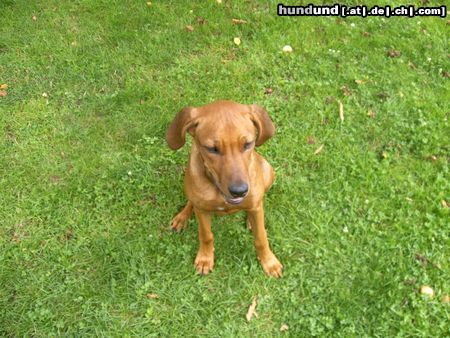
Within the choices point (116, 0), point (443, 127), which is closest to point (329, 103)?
point (443, 127)

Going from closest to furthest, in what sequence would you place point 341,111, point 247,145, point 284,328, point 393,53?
1. point 247,145
2. point 284,328
3. point 341,111
4. point 393,53

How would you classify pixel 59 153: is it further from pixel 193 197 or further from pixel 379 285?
pixel 379 285

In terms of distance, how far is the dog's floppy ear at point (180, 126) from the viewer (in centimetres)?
328

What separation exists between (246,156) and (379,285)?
177 cm

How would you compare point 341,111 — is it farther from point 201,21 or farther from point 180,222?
point 201,21

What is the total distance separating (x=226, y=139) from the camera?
305 centimetres

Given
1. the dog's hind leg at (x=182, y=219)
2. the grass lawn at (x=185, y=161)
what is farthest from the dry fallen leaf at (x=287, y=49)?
the dog's hind leg at (x=182, y=219)

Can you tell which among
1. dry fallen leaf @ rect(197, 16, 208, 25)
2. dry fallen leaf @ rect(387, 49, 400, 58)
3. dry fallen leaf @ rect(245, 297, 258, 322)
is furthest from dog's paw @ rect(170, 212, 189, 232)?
dry fallen leaf @ rect(387, 49, 400, 58)

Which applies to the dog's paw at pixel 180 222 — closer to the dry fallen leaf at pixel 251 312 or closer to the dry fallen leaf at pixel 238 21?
the dry fallen leaf at pixel 251 312

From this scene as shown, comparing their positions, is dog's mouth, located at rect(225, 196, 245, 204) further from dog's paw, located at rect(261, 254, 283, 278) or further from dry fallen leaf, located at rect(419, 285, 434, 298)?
dry fallen leaf, located at rect(419, 285, 434, 298)

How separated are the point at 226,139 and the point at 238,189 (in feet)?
1.14

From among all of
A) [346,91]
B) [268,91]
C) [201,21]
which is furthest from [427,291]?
[201,21]

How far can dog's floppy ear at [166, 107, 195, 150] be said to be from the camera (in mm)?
3275

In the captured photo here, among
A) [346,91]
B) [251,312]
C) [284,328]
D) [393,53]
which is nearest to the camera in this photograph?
[284,328]
